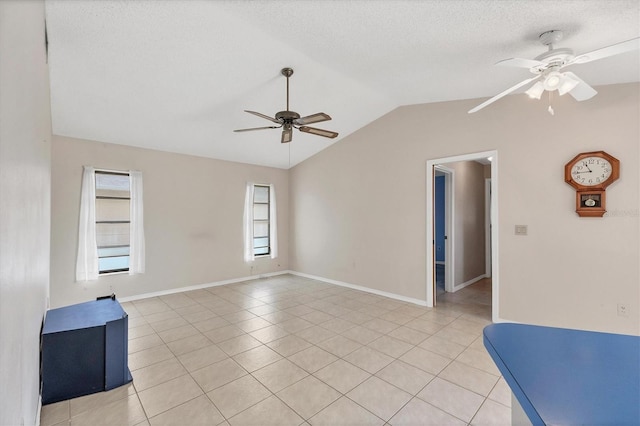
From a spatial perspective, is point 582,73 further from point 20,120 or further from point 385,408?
point 20,120

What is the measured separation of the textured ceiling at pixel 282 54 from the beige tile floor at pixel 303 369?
9.42 feet

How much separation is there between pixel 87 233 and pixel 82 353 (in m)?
2.62

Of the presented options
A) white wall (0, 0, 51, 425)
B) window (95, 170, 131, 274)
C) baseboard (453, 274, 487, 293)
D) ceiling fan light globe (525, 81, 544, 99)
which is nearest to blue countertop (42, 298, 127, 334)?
white wall (0, 0, 51, 425)

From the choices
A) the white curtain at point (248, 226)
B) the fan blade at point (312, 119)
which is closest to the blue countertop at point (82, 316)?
the fan blade at point (312, 119)

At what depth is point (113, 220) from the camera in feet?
14.8

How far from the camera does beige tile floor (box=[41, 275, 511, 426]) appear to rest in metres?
1.98

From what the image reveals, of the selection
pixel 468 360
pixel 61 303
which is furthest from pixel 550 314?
pixel 61 303

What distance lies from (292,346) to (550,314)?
302cm

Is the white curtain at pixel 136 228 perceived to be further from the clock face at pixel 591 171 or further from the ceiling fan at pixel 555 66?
the clock face at pixel 591 171

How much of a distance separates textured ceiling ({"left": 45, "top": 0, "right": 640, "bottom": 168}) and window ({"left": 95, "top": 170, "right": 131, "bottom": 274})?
27.9 inches

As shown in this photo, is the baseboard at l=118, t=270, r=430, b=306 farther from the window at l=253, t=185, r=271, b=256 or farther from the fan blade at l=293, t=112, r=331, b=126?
the fan blade at l=293, t=112, r=331, b=126

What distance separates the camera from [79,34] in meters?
2.41

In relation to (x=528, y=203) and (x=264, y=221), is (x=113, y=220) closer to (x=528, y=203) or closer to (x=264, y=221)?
(x=264, y=221)

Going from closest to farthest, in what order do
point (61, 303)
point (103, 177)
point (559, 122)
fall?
point (559, 122), point (61, 303), point (103, 177)
